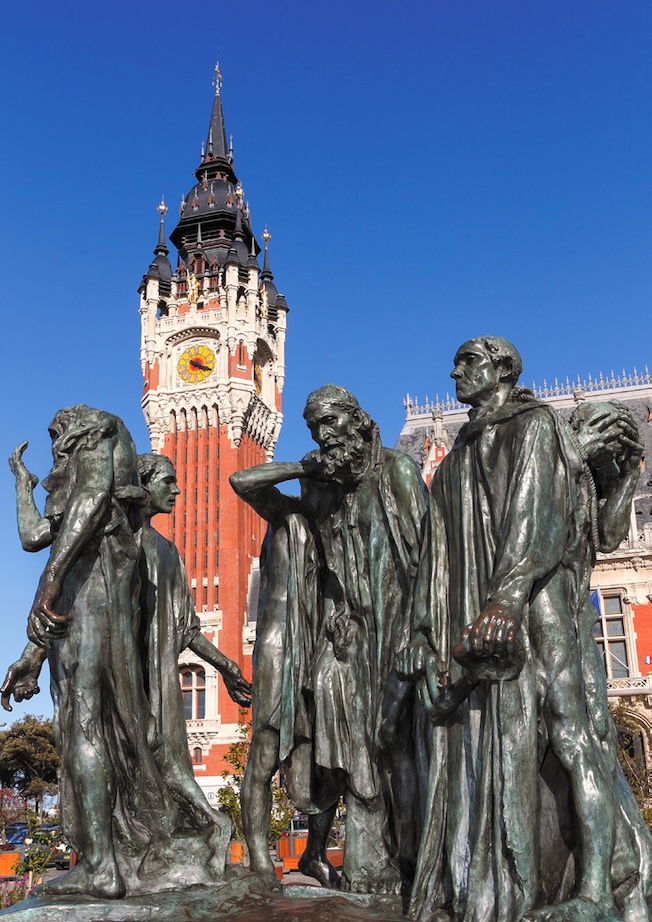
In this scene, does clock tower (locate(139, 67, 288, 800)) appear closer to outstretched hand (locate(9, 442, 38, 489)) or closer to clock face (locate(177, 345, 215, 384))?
clock face (locate(177, 345, 215, 384))

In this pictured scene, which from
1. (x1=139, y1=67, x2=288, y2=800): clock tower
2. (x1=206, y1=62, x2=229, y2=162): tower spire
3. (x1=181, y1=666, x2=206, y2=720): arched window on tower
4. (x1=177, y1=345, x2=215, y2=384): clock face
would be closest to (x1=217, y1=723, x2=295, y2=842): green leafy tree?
(x1=181, y1=666, x2=206, y2=720): arched window on tower

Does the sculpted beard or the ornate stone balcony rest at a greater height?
the sculpted beard

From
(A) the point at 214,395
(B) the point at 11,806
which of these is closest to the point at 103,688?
(B) the point at 11,806

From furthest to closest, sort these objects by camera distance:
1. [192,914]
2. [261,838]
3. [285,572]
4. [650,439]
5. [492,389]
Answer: [650,439], [285,572], [261,838], [492,389], [192,914]

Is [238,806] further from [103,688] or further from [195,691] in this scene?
[195,691]

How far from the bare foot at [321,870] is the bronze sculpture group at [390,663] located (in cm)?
1

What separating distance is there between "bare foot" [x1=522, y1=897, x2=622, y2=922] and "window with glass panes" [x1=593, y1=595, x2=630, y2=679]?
108 feet

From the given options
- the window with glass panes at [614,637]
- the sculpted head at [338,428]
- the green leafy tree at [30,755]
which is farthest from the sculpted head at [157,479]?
the green leafy tree at [30,755]

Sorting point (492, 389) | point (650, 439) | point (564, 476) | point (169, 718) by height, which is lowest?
point (169, 718)

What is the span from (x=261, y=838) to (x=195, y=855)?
338 mm

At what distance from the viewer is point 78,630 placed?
4.82 meters

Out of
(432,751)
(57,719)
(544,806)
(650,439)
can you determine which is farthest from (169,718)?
(650,439)

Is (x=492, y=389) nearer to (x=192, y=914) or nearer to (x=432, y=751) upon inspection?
(x=432, y=751)

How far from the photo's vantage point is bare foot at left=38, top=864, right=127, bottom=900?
4480 mm
